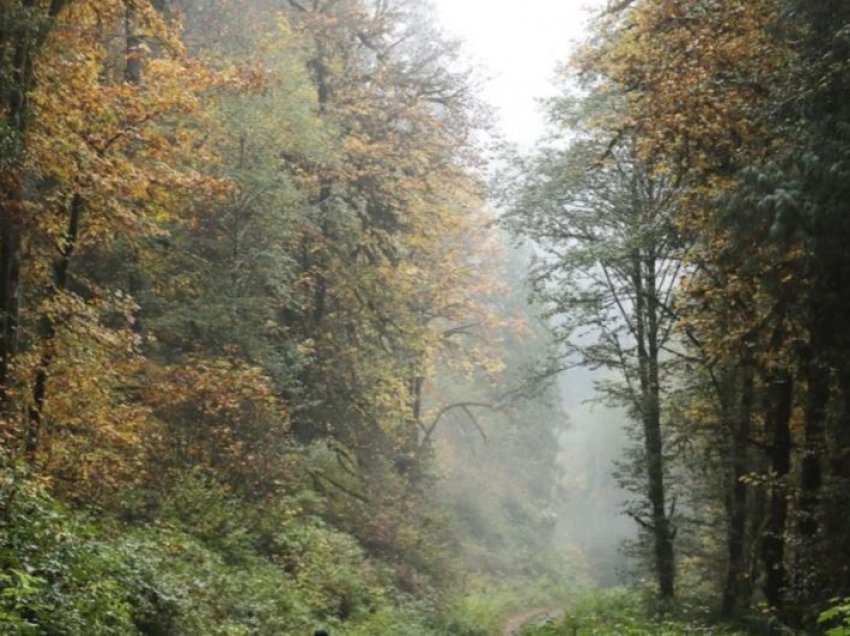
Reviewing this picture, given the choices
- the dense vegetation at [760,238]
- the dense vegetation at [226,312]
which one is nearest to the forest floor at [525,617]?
the dense vegetation at [226,312]

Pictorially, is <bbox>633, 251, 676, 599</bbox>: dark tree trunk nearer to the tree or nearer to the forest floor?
the tree

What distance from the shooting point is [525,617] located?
28328 mm

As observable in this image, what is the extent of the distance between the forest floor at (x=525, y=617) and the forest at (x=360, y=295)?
2.01 ft

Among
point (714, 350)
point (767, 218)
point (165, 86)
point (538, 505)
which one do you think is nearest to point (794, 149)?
point (767, 218)

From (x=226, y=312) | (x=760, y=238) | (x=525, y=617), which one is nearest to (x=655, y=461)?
(x=760, y=238)

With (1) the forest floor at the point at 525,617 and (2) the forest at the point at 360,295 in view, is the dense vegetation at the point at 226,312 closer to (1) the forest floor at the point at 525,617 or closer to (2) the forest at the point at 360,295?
(2) the forest at the point at 360,295

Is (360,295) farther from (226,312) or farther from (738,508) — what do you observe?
(738,508)

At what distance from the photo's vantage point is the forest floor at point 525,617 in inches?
932

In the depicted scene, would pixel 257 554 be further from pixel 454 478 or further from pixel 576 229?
pixel 454 478

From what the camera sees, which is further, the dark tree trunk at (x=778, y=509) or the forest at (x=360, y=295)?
the dark tree trunk at (x=778, y=509)

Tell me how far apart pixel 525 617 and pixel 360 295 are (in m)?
14.0

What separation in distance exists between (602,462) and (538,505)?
27488 millimetres

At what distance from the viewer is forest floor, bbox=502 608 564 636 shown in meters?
23.7

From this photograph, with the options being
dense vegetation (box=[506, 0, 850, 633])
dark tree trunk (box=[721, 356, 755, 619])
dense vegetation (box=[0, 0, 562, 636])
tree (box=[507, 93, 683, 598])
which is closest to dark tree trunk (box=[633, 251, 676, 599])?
tree (box=[507, 93, 683, 598])
